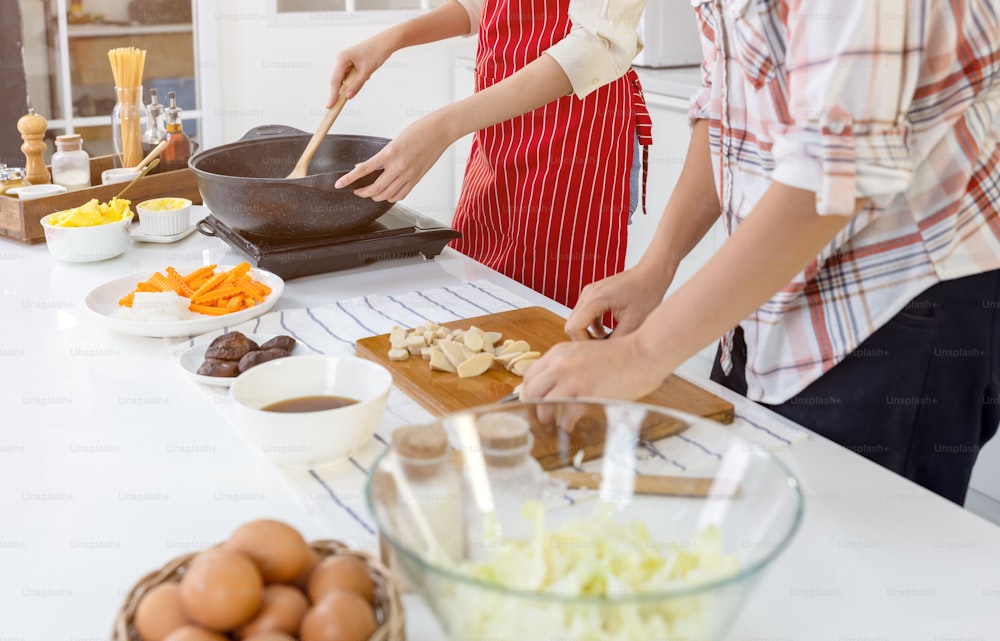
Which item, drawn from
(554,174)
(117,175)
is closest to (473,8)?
(554,174)

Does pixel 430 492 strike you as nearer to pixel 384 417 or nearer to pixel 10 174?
pixel 384 417

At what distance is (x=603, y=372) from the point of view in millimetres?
1043

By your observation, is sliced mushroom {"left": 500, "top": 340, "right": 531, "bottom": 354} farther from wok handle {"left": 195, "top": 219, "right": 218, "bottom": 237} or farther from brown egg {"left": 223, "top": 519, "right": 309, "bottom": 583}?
wok handle {"left": 195, "top": 219, "right": 218, "bottom": 237}

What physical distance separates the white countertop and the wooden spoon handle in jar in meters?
0.12

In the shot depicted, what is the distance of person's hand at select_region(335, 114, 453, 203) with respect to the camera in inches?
66.1

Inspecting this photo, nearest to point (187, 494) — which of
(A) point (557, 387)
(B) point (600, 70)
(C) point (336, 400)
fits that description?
(C) point (336, 400)

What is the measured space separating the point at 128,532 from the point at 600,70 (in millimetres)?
1232

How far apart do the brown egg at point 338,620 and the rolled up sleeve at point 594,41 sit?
134 cm

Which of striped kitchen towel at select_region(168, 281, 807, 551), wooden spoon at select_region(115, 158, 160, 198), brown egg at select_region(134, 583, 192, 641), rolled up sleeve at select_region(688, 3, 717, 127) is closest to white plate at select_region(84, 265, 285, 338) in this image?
striped kitchen towel at select_region(168, 281, 807, 551)

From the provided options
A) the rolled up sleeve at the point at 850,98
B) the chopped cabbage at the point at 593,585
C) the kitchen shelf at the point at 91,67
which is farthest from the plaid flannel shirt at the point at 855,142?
the kitchen shelf at the point at 91,67

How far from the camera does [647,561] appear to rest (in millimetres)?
723

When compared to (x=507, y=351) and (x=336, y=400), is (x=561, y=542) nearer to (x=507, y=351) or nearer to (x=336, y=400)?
(x=336, y=400)

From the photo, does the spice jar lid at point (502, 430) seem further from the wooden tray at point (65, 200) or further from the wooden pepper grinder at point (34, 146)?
the wooden pepper grinder at point (34, 146)

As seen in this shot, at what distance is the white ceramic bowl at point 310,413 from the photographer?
106 centimetres
